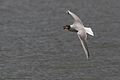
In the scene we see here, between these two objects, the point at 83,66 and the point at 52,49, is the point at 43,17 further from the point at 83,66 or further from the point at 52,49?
the point at 83,66

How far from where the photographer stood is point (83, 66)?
26.0 meters

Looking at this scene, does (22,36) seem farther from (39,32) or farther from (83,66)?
(83,66)

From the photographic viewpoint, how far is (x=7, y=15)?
33.8 meters

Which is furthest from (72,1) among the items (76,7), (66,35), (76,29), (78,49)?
(76,29)

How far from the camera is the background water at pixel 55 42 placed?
2548 cm

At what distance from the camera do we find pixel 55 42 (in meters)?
29.4

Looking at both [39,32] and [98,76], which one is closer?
[98,76]

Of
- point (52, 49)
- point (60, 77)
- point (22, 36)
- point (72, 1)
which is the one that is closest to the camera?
point (60, 77)

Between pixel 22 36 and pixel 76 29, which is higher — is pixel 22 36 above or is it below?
below

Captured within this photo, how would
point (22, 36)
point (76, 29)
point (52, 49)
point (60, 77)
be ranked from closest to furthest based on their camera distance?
point (76, 29) → point (60, 77) → point (52, 49) → point (22, 36)

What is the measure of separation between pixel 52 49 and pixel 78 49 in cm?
119

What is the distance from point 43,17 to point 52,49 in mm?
5564

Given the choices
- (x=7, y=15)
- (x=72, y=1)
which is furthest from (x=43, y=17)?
(x=72, y=1)

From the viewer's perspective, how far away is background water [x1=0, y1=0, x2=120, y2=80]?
2548cm
